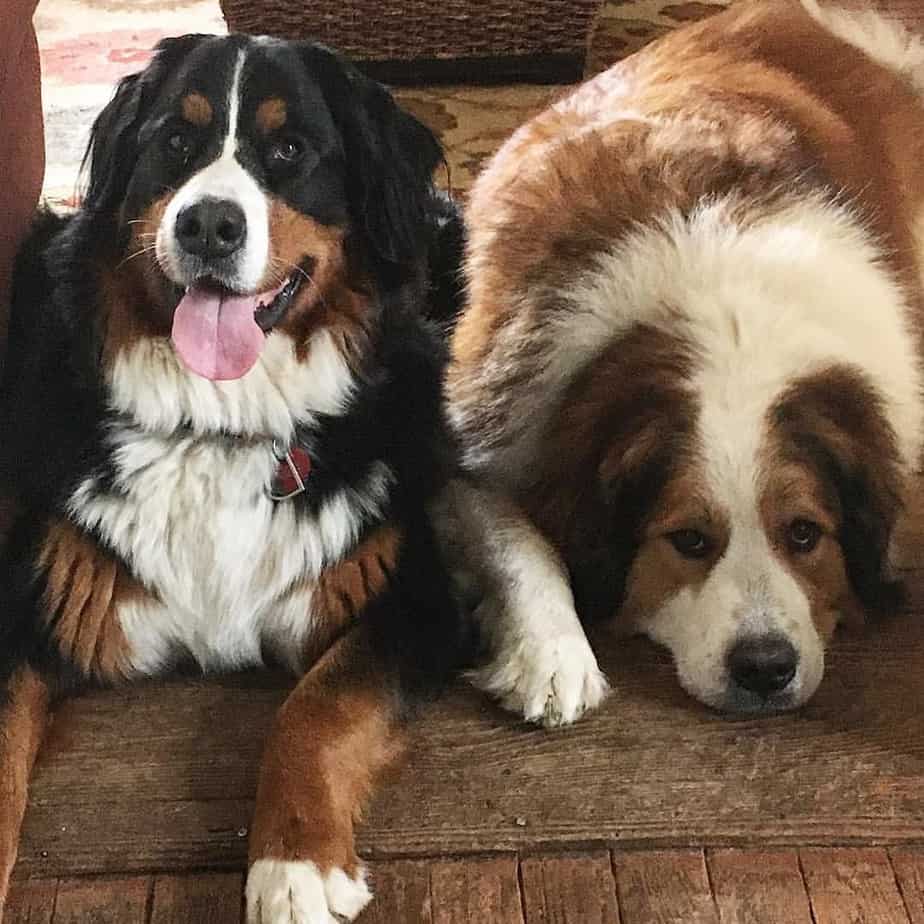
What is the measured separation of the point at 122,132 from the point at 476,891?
111 centimetres

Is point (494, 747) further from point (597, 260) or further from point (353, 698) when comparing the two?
point (597, 260)

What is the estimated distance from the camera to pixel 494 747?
185cm

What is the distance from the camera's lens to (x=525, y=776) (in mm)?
1810

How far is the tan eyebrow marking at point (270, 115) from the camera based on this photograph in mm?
1672

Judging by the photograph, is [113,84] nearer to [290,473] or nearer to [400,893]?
[290,473]

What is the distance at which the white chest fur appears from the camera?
178 cm

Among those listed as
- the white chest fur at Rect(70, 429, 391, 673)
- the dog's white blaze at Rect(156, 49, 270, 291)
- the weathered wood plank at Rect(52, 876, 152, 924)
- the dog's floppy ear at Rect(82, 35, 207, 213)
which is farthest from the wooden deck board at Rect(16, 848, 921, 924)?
the dog's floppy ear at Rect(82, 35, 207, 213)

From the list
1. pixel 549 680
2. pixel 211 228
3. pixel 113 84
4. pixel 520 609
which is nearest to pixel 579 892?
pixel 549 680

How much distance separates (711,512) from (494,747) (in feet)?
1.52

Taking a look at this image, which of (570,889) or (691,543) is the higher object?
(691,543)

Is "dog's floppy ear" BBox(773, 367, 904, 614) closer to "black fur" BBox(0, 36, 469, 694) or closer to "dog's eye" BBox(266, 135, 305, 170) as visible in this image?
"black fur" BBox(0, 36, 469, 694)

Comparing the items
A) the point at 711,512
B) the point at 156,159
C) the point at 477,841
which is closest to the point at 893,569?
the point at 711,512

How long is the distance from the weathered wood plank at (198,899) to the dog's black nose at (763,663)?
0.74m

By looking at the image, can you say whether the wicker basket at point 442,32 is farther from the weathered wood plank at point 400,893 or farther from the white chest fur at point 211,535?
the weathered wood plank at point 400,893
